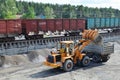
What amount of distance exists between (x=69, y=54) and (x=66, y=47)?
2.35 ft

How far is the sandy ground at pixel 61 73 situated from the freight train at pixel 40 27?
25.9 feet

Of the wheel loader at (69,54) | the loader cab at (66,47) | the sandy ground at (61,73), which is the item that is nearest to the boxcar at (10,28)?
the sandy ground at (61,73)

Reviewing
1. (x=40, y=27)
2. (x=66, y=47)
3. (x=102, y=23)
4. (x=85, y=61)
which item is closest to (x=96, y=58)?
(x=85, y=61)

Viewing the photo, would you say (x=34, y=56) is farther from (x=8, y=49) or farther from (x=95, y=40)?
(x=95, y=40)

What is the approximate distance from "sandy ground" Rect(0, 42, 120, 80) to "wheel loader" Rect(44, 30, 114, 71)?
0.58m

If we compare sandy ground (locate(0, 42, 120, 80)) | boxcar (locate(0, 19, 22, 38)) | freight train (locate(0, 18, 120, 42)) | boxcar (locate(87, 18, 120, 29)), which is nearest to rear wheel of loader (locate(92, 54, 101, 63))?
sandy ground (locate(0, 42, 120, 80))

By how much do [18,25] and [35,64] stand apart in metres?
8.57

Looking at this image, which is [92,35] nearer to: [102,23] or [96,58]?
[96,58]

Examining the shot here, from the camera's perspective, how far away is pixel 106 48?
763 inches

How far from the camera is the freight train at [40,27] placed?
86.1 ft

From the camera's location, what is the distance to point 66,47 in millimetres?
17469

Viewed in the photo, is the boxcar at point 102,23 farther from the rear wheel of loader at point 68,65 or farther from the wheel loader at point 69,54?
the rear wheel of loader at point 68,65

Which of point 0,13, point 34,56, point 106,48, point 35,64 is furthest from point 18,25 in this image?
point 0,13

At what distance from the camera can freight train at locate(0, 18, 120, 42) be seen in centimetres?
2624
